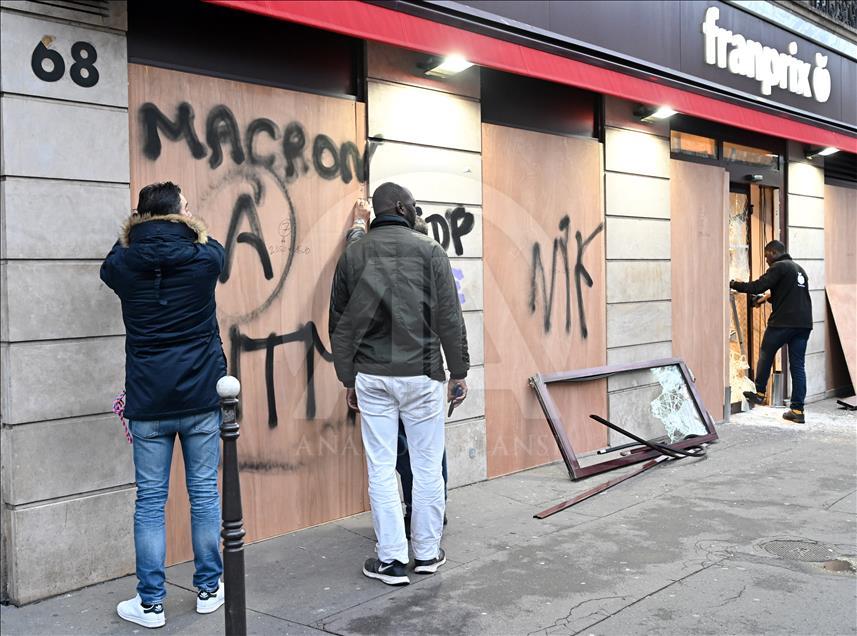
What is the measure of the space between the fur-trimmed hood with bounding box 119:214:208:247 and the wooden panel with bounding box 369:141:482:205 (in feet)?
6.25

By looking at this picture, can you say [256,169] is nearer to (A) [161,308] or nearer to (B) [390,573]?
(A) [161,308]

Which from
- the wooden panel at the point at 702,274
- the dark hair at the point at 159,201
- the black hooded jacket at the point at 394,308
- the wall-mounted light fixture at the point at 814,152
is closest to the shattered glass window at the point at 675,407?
the wooden panel at the point at 702,274

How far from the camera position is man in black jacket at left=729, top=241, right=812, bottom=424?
920 centimetres

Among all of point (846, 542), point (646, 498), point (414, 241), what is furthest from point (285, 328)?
point (846, 542)

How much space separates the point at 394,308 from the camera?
14.6ft

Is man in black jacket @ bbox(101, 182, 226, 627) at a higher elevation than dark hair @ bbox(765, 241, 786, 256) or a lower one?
lower

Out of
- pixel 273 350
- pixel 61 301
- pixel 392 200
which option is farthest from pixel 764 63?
pixel 61 301

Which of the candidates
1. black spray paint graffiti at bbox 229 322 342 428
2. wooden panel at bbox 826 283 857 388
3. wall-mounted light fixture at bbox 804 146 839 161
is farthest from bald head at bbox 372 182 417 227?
wooden panel at bbox 826 283 857 388

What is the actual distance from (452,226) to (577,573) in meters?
2.75

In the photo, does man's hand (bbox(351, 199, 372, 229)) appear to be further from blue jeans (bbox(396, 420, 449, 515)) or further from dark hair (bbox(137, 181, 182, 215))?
dark hair (bbox(137, 181, 182, 215))

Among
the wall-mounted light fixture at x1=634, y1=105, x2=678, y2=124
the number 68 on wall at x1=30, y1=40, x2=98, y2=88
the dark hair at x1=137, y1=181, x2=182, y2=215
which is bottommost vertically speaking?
the dark hair at x1=137, y1=181, x2=182, y2=215

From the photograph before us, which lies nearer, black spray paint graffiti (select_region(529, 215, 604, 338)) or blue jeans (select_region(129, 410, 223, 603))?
blue jeans (select_region(129, 410, 223, 603))

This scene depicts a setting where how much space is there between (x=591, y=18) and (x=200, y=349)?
5.22 metres

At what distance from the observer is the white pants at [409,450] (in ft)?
14.5
